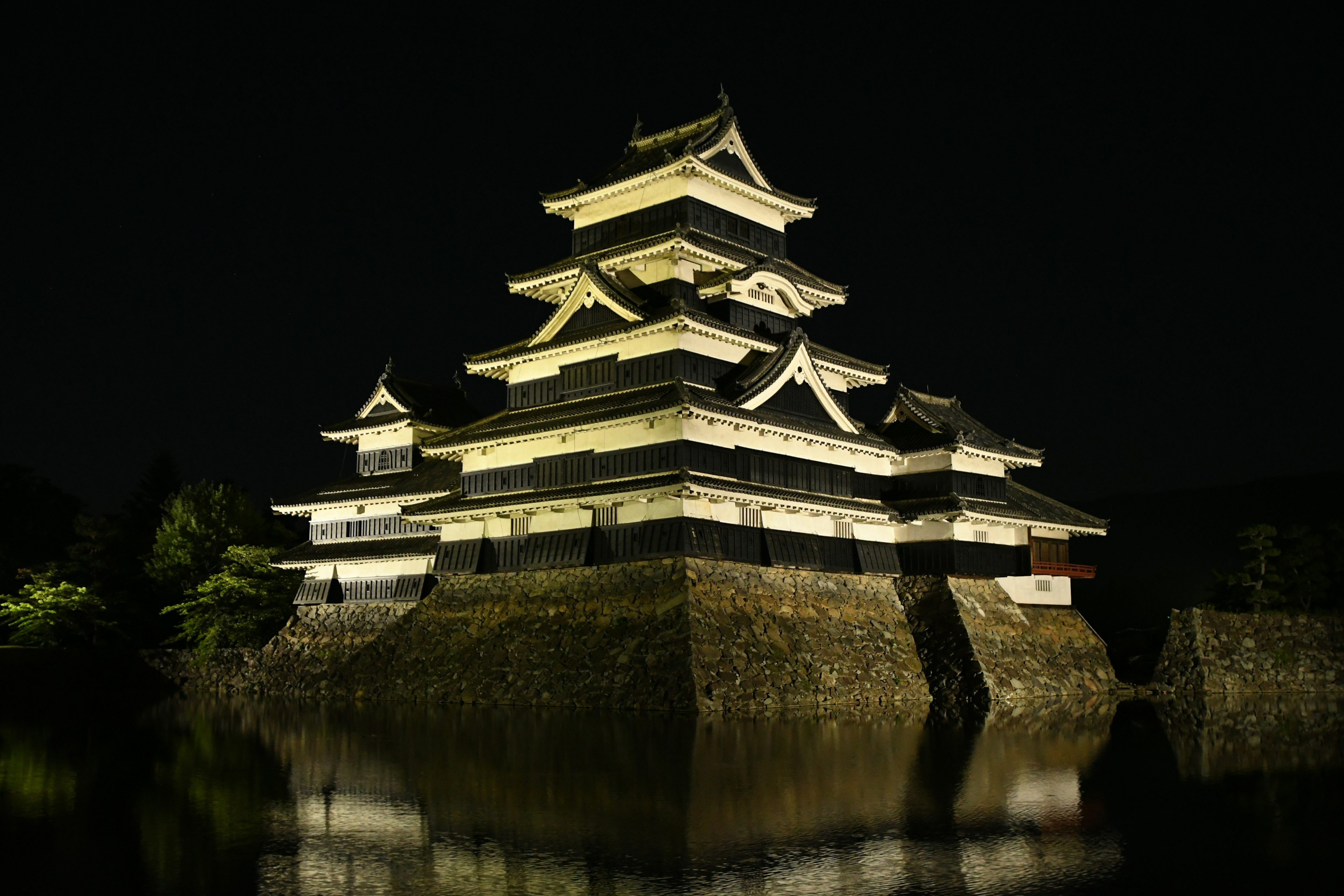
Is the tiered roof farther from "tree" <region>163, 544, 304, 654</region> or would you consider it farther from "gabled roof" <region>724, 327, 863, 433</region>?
"gabled roof" <region>724, 327, 863, 433</region>

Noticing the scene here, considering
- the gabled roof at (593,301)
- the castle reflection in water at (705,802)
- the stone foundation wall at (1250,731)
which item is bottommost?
the stone foundation wall at (1250,731)

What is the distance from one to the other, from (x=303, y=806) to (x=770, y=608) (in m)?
20.3

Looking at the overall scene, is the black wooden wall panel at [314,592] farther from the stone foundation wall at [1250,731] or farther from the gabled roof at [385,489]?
the stone foundation wall at [1250,731]

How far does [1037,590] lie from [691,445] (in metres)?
16.8

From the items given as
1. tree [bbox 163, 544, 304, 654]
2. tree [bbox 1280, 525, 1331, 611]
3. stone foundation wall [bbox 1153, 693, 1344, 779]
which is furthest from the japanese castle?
stone foundation wall [bbox 1153, 693, 1344, 779]

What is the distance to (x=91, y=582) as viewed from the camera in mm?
51375

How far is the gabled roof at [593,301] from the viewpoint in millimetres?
38062

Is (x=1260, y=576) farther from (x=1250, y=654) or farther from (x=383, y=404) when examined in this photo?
(x=383, y=404)

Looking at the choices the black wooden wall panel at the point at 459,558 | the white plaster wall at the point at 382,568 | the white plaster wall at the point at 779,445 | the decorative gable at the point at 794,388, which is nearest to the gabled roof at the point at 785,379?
Result: the decorative gable at the point at 794,388

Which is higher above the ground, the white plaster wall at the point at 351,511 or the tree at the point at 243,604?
the white plaster wall at the point at 351,511

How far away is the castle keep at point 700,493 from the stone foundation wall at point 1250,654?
3.03 metres

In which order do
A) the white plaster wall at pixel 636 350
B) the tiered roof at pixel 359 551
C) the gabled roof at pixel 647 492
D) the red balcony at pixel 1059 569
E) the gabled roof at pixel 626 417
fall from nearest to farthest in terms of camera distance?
the gabled roof at pixel 647 492 < the gabled roof at pixel 626 417 < the white plaster wall at pixel 636 350 < the red balcony at pixel 1059 569 < the tiered roof at pixel 359 551

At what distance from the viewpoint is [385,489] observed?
1827 inches

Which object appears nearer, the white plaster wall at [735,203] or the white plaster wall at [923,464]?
the white plaster wall at [735,203]
